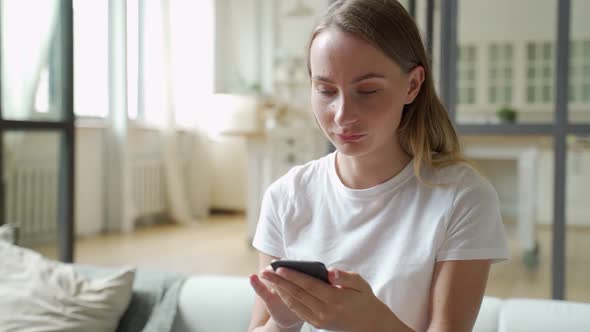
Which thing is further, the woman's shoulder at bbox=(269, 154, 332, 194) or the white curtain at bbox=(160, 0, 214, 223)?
the white curtain at bbox=(160, 0, 214, 223)

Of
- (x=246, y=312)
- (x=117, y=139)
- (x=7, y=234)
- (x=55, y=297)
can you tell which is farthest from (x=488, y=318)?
(x=117, y=139)

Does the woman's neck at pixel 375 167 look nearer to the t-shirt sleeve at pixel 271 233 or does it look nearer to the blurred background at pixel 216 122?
the t-shirt sleeve at pixel 271 233

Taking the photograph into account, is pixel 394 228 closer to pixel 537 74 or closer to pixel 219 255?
pixel 219 255

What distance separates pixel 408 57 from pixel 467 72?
18.1 ft

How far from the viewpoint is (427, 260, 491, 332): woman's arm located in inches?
34.5

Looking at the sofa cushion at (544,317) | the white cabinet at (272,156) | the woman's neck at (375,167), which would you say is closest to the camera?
the woman's neck at (375,167)

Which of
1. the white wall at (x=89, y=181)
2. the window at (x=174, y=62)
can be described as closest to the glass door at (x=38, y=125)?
the white wall at (x=89, y=181)

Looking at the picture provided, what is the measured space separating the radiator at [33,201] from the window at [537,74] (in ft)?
15.2

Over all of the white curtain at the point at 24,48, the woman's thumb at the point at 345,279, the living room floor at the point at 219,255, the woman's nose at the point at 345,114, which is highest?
the white curtain at the point at 24,48

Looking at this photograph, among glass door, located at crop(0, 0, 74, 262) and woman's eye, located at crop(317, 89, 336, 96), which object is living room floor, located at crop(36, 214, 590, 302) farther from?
woman's eye, located at crop(317, 89, 336, 96)

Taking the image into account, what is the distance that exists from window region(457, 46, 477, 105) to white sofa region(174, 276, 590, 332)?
5.08m

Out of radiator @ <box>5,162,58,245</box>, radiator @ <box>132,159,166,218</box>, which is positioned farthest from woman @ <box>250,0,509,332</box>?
radiator @ <box>132,159,166,218</box>

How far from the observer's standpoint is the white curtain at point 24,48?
2471 mm

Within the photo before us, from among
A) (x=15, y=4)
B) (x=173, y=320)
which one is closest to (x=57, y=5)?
(x=15, y=4)
